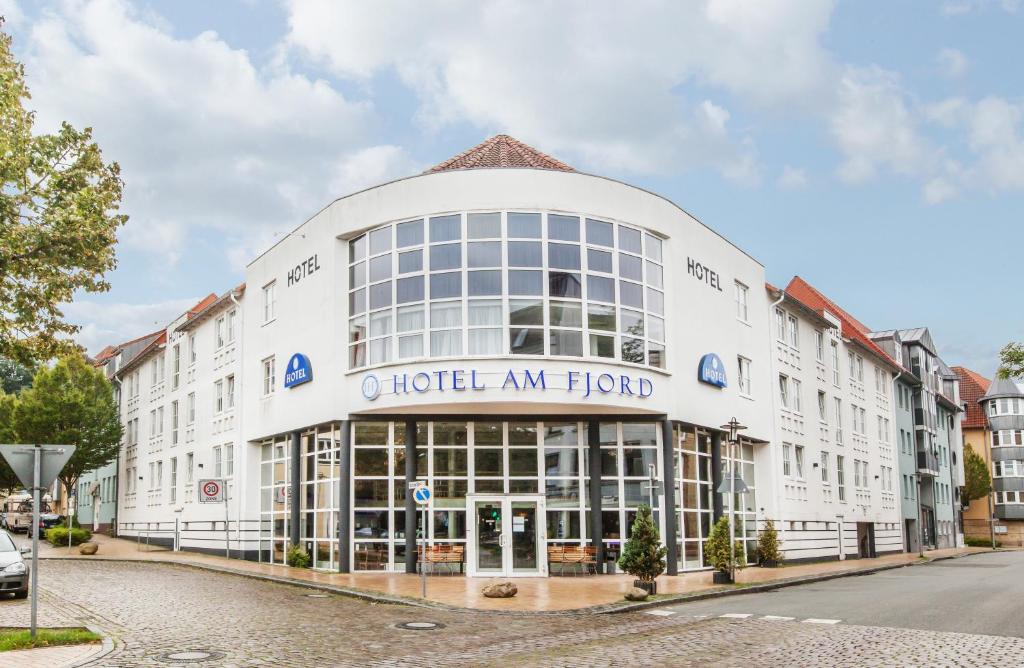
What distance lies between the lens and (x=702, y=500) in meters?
31.9

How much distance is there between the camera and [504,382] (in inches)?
1046

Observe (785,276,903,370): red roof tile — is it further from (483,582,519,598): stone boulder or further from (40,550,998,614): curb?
(483,582,519,598): stone boulder

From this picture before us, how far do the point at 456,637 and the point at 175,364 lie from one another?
3365 cm

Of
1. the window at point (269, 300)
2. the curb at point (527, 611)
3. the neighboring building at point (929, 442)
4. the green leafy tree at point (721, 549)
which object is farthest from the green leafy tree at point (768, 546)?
the neighboring building at point (929, 442)

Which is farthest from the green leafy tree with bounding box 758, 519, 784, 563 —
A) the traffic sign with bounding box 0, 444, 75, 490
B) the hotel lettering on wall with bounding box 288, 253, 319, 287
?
the traffic sign with bounding box 0, 444, 75, 490

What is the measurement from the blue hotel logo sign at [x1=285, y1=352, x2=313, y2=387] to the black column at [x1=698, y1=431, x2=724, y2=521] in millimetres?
12726

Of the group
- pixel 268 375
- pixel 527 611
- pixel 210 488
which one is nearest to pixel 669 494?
pixel 527 611

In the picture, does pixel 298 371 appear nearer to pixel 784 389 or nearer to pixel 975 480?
pixel 784 389

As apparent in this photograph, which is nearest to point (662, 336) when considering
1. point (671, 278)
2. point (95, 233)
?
point (671, 278)

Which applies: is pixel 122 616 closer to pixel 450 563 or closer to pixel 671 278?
pixel 450 563

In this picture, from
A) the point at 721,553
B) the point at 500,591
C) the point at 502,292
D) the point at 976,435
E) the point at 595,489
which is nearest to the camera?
the point at 500,591

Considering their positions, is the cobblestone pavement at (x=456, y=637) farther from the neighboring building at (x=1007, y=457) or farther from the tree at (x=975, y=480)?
the neighboring building at (x=1007, y=457)

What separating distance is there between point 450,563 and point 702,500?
8.56m

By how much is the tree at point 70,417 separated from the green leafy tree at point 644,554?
3446 centimetres
